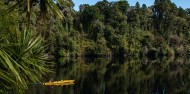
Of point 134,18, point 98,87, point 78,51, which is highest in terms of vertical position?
point 134,18

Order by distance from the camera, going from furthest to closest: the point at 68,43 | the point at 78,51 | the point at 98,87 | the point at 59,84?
the point at 78,51 → the point at 68,43 → the point at 98,87 → the point at 59,84

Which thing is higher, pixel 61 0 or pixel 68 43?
pixel 68 43

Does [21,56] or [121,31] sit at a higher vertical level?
[121,31]

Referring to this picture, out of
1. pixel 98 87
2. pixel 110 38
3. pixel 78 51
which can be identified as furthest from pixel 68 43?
pixel 98 87

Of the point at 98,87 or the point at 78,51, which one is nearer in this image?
the point at 98,87

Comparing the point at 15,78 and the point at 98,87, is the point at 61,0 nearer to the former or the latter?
the point at 15,78

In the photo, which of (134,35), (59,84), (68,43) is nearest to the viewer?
(59,84)

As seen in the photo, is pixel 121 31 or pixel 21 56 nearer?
pixel 21 56

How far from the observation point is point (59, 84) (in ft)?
159

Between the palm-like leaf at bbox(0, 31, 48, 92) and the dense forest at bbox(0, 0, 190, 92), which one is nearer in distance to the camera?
the palm-like leaf at bbox(0, 31, 48, 92)

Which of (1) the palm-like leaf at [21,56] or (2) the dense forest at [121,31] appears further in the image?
(2) the dense forest at [121,31]

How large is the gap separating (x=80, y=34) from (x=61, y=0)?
115 meters

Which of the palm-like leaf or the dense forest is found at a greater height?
the dense forest

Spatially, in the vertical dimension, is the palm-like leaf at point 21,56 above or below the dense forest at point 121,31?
below
